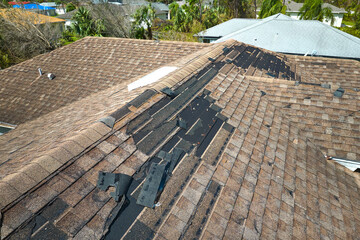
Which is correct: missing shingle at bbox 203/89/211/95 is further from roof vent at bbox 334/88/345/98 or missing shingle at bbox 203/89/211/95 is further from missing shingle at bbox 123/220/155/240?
roof vent at bbox 334/88/345/98

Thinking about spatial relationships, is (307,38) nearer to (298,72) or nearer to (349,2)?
(298,72)

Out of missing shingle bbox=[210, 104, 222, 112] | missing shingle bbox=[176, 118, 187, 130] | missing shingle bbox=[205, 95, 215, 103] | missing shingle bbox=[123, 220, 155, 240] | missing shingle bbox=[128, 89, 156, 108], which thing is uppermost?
missing shingle bbox=[128, 89, 156, 108]

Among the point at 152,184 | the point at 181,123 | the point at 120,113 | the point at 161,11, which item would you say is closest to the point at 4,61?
the point at 120,113

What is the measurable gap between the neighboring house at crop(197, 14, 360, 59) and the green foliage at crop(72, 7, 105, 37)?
43.2ft

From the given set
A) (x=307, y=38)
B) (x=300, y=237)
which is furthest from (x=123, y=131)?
(x=307, y=38)

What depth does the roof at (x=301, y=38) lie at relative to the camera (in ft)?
58.6

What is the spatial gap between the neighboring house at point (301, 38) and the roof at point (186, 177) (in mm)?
14700

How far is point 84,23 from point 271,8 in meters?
27.8

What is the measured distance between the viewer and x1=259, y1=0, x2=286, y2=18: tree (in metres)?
31.9

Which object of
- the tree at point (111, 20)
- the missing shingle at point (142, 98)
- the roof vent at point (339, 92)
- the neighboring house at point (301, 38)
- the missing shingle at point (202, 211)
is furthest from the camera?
the tree at point (111, 20)

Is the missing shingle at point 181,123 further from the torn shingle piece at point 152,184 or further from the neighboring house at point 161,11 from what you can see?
the neighboring house at point 161,11

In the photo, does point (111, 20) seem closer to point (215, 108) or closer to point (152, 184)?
point (215, 108)

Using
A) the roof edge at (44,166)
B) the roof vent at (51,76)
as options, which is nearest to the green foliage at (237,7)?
the roof vent at (51,76)

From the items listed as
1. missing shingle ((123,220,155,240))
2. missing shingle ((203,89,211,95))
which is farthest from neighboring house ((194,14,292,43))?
missing shingle ((123,220,155,240))
